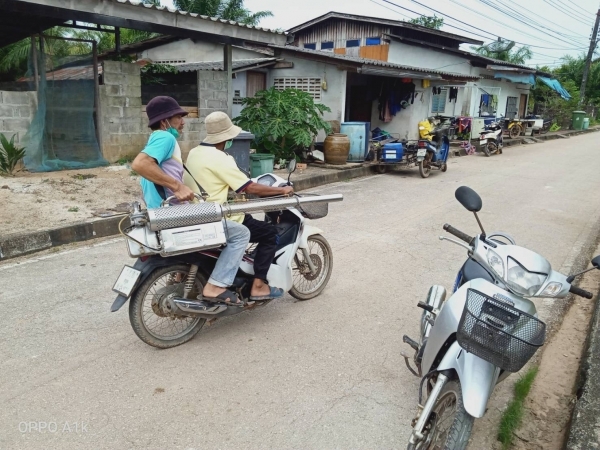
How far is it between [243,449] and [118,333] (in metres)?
1.62

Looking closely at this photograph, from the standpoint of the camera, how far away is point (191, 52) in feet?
50.8

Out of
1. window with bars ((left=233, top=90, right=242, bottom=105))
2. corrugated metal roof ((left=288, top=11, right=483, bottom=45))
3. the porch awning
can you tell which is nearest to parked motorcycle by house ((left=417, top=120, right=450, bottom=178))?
window with bars ((left=233, top=90, right=242, bottom=105))

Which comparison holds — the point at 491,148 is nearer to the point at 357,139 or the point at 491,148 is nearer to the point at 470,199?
the point at 357,139

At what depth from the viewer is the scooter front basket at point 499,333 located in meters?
1.93

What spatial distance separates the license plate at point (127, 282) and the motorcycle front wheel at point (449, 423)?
76.7 inches

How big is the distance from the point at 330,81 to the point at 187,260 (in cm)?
1061

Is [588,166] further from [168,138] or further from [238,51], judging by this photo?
[168,138]

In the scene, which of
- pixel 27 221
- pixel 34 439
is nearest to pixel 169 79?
pixel 27 221

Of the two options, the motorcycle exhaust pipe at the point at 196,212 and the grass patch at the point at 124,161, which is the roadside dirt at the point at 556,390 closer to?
the motorcycle exhaust pipe at the point at 196,212

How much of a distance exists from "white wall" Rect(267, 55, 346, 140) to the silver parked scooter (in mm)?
10745

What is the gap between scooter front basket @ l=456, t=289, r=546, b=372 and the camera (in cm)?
193

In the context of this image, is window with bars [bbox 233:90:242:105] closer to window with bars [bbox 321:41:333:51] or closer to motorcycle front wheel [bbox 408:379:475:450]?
window with bars [bbox 321:41:333:51]

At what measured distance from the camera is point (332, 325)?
12.9 feet

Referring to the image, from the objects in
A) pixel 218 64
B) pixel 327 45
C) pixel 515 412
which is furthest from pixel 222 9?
pixel 515 412
